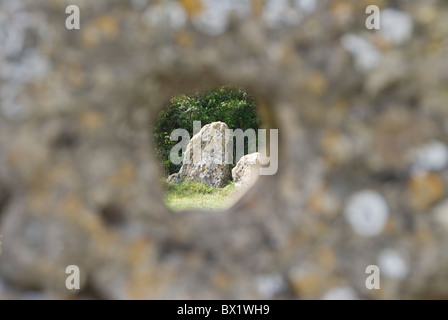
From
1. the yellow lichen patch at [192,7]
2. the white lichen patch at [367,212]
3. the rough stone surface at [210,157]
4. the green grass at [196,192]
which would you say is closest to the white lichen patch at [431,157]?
the white lichen patch at [367,212]

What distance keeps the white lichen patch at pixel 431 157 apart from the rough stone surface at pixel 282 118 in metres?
0.02

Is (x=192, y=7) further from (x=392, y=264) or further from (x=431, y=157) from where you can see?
(x=392, y=264)

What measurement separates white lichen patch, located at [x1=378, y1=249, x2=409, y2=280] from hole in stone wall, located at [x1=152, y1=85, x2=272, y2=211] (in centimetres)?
611

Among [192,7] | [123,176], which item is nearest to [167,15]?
[192,7]

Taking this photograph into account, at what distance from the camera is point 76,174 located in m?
1.27

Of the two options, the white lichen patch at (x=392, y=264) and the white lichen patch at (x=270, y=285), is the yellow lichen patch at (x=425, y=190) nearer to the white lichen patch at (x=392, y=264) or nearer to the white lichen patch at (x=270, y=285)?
the white lichen patch at (x=392, y=264)

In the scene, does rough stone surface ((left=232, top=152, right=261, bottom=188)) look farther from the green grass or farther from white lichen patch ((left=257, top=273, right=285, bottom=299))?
white lichen patch ((left=257, top=273, right=285, bottom=299))

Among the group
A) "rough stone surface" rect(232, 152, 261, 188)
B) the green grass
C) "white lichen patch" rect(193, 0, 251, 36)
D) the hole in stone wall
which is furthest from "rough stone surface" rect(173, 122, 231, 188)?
"white lichen patch" rect(193, 0, 251, 36)

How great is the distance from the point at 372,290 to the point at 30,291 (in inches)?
36.3

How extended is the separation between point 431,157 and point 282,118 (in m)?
0.42

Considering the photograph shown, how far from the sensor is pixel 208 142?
29.2 ft

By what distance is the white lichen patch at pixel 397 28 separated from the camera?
1.30 meters

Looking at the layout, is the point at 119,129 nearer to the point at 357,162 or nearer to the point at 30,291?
the point at 30,291

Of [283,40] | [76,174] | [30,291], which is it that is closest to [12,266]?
[30,291]
